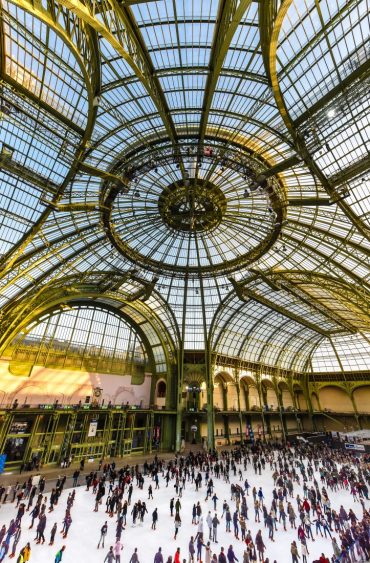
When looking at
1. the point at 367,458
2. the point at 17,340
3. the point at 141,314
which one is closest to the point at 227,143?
the point at 141,314

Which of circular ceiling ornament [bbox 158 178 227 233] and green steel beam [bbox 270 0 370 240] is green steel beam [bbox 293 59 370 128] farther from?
circular ceiling ornament [bbox 158 178 227 233]

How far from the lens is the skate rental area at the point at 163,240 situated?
15203mm

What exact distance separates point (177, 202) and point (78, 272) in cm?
1726

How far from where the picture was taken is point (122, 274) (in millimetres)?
39688

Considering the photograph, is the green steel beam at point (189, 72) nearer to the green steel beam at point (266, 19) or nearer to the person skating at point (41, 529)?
the green steel beam at point (266, 19)

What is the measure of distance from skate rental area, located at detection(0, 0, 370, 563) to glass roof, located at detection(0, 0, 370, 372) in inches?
6.5

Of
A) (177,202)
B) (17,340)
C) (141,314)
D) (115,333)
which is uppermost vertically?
(177,202)

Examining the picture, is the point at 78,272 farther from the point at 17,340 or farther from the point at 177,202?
the point at 177,202

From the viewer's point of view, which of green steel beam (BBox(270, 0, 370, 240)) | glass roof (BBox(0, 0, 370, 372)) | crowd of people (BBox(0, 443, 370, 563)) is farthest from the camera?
glass roof (BBox(0, 0, 370, 372))

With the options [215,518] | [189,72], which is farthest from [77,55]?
[215,518]

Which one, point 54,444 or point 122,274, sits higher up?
point 122,274

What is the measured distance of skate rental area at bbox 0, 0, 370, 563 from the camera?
599 inches

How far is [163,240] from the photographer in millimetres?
36188

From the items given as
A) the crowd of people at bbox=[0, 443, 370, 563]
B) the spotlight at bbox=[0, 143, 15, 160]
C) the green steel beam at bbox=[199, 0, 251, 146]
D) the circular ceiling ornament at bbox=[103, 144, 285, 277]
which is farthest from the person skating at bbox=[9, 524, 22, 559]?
the green steel beam at bbox=[199, 0, 251, 146]
